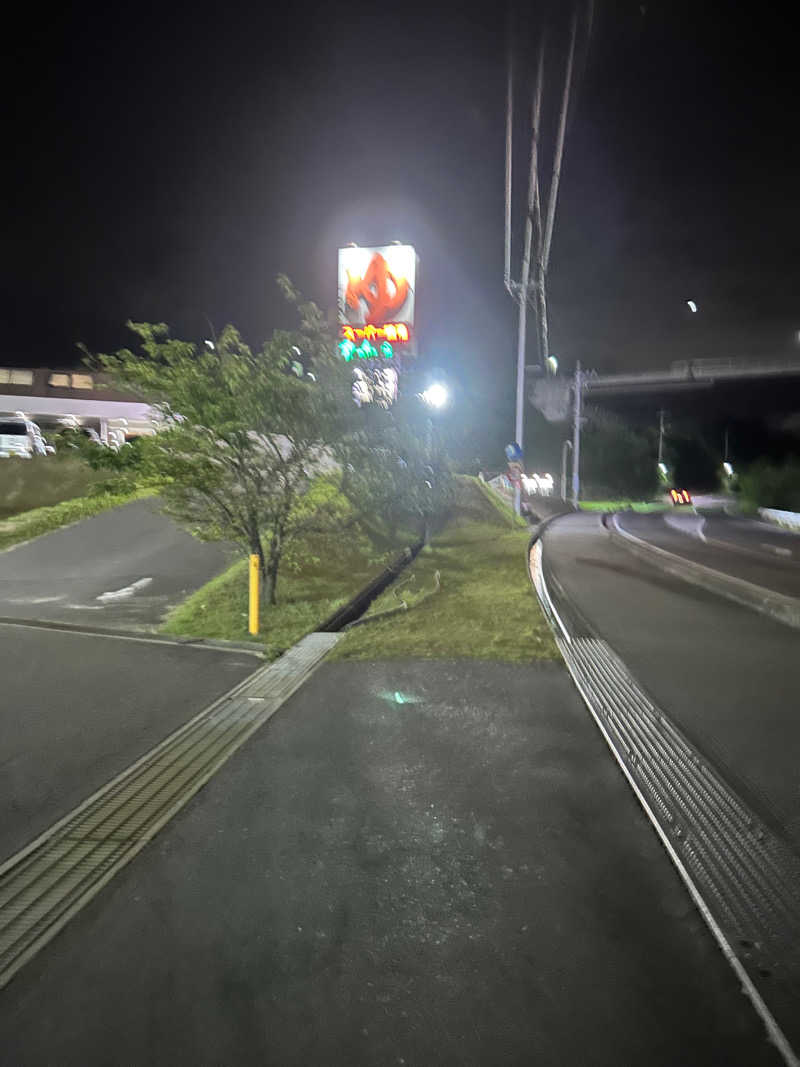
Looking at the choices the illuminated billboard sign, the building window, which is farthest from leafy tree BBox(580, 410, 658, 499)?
the building window

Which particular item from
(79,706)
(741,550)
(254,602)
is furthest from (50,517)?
(741,550)

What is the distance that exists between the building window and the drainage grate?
54286 mm

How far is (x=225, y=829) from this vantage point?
13.4 ft

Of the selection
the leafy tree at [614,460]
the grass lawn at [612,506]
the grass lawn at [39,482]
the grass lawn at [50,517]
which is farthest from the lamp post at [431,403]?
the leafy tree at [614,460]

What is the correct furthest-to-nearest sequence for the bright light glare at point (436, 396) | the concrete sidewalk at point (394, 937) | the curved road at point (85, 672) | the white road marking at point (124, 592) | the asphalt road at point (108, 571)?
the bright light glare at point (436, 396) < the white road marking at point (124, 592) < the asphalt road at point (108, 571) < the curved road at point (85, 672) < the concrete sidewalk at point (394, 937)

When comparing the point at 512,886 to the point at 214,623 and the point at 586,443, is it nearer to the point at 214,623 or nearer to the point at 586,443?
the point at 214,623

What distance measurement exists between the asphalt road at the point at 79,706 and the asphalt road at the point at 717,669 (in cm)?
405

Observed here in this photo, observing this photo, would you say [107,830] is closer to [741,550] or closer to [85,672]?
[85,672]

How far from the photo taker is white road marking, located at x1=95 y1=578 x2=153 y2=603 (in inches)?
463

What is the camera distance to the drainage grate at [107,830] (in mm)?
3258

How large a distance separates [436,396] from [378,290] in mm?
21280

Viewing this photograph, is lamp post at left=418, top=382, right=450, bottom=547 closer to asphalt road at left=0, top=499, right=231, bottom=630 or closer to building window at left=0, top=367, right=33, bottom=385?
asphalt road at left=0, top=499, right=231, bottom=630

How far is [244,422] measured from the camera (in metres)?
9.84

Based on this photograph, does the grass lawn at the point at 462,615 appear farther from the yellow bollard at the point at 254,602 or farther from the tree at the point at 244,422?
the tree at the point at 244,422
